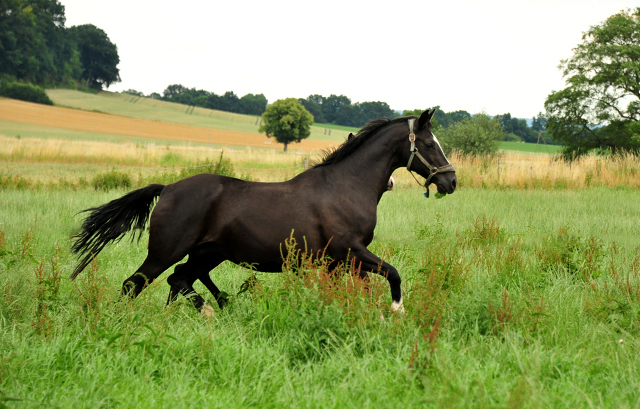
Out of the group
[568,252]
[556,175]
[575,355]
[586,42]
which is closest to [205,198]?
[575,355]

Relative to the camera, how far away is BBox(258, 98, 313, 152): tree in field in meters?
64.7

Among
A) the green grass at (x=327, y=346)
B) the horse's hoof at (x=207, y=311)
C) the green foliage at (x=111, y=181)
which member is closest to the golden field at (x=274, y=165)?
the green foliage at (x=111, y=181)

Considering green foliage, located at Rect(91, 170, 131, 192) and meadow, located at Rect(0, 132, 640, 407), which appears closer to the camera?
meadow, located at Rect(0, 132, 640, 407)

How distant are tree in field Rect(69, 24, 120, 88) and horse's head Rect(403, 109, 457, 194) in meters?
95.5

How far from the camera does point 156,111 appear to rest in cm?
8488

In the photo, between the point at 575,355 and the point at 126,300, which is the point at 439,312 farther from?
the point at 126,300

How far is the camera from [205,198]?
487 centimetres

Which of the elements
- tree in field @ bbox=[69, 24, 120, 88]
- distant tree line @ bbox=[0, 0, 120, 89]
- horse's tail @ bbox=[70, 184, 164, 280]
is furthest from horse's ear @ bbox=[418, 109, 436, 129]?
tree in field @ bbox=[69, 24, 120, 88]

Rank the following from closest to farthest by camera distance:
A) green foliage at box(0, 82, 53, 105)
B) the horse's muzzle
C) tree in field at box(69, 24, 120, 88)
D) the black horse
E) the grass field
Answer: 1. the black horse
2. the horse's muzzle
3. the grass field
4. green foliage at box(0, 82, 53, 105)
5. tree in field at box(69, 24, 120, 88)

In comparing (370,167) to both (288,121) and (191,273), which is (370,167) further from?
(288,121)

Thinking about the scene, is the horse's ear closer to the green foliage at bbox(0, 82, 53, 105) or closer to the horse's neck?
the horse's neck

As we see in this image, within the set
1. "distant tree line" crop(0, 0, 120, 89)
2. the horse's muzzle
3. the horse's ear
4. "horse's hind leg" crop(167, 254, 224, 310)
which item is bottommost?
"horse's hind leg" crop(167, 254, 224, 310)

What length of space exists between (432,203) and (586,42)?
2969 centimetres

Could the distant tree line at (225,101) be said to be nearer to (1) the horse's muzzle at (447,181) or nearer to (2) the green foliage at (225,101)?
(2) the green foliage at (225,101)
